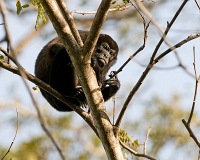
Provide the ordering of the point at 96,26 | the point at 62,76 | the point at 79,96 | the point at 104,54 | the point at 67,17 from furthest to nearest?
the point at 104,54
the point at 62,76
the point at 79,96
the point at 67,17
the point at 96,26

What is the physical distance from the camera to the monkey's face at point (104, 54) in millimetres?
6465

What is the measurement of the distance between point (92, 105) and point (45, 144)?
28.6 feet

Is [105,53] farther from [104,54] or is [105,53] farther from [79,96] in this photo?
[79,96]

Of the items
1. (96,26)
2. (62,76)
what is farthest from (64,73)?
(96,26)

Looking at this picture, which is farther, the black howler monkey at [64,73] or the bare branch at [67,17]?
the black howler monkey at [64,73]

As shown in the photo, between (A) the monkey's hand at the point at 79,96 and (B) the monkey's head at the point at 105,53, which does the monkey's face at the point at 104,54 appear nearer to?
(B) the monkey's head at the point at 105,53

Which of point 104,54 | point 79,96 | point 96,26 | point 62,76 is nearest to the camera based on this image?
point 96,26

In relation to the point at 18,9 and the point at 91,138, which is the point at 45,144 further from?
the point at 18,9

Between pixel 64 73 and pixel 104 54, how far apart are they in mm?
1009

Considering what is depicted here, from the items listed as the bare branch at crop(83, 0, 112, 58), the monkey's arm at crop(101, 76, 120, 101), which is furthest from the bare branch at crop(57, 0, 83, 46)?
Result: the monkey's arm at crop(101, 76, 120, 101)

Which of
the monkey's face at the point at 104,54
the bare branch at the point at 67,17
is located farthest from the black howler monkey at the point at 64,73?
the bare branch at the point at 67,17

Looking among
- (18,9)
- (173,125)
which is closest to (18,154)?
(173,125)

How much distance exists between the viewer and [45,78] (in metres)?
6.43

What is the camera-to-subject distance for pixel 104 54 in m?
6.86
